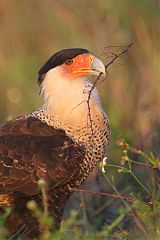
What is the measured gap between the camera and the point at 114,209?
744cm

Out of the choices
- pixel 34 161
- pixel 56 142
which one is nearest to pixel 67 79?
pixel 56 142

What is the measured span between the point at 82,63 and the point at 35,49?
4284mm

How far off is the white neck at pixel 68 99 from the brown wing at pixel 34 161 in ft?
0.71

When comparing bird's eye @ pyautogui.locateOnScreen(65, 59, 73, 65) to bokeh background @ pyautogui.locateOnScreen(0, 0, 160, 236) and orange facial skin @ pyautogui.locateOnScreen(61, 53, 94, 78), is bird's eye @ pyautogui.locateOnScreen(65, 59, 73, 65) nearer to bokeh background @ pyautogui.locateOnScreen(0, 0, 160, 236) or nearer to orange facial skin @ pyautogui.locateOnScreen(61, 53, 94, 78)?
orange facial skin @ pyautogui.locateOnScreen(61, 53, 94, 78)

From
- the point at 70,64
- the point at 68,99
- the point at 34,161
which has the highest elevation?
the point at 70,64

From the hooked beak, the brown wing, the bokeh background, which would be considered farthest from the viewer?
the bokeh background

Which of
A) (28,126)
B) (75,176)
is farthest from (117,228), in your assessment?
(28,126)

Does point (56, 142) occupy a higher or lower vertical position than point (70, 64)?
lower

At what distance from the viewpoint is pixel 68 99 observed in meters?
6.40

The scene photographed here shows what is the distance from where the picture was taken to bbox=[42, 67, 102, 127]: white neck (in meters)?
6.35

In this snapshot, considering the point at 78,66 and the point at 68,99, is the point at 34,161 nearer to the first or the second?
the point at 68,99

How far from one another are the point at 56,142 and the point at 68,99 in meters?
0.36

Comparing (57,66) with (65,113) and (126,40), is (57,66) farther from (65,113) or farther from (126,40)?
(126,40)

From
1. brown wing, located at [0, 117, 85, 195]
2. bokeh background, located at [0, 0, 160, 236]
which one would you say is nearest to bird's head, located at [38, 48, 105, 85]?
brown wing, located at [0, 117, 85, 195]
